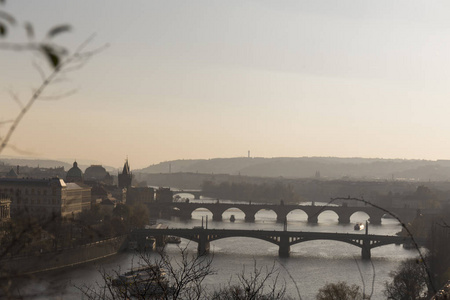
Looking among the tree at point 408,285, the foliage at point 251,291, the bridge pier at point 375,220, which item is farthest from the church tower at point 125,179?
the tree at point 408,285

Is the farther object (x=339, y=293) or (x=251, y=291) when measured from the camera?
(x=251, y=291)

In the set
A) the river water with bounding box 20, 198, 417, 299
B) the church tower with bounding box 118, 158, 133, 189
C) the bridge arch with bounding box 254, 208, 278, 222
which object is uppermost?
the church tower with bounding box 118, 158, 133, 189

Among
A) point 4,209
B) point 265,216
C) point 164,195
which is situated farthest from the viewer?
point 164,195

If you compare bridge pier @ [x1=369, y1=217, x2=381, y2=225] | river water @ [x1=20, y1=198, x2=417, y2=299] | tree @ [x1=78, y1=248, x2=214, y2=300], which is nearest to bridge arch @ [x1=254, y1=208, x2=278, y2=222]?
bridge pier @ [x1=369, y1=217, x2=381, y2=225]

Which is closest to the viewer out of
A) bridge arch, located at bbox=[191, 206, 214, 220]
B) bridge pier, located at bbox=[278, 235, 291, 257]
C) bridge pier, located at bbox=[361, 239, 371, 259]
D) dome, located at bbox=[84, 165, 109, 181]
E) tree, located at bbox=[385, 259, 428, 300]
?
tree, located at bbox=[385, 259, 428, 300]

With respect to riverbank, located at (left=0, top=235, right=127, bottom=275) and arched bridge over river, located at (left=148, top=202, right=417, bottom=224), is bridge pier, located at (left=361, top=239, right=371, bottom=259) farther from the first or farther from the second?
arched bridge over river, located at (left=148, top=202, right=417, bottom=224)

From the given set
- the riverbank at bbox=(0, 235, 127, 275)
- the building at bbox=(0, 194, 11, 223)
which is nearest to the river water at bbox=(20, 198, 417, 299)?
the riverbank at bbox=(0, 235, 127, 275)

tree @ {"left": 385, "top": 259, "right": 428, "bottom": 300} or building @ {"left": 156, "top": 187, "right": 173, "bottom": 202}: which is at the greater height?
building @ {"left": 156, "top": 187, "right": 173, "bottom": 202}

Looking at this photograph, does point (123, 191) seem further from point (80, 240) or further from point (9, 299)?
point (9, 299)

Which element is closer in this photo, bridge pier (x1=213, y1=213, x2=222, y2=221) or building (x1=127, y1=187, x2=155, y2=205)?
bridge pier (x1=213, y1=213, x2=222, y2=221)

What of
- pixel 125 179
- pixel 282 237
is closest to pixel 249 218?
pixel 125 179

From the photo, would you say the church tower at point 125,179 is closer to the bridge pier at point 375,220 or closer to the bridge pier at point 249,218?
the bridge pier at point 249,218

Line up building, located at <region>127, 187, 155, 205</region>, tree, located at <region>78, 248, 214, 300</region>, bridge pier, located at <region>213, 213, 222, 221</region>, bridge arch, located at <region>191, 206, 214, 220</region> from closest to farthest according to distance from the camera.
Result: tree, located at <region>78, 248, 214, 300</region>, bridge pier, located at <region>213, 213, 222, 221</region>, bridge arch, located at <region>191, 206, 214, 220</region>, building, located at <region>127, 187, 155, 205</region>

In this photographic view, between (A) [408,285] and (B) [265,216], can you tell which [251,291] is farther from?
(B) [265,216]
